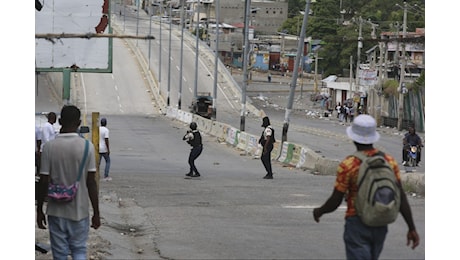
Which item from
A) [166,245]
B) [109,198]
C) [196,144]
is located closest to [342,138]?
[196,144]

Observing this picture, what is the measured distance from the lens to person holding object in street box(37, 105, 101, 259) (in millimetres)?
9500

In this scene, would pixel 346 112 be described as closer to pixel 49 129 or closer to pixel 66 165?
pixel 49 129

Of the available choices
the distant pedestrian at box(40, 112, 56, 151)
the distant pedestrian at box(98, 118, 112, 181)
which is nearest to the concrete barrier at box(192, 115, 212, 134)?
the distant pedestrian at box(98, 118, 112, 181)

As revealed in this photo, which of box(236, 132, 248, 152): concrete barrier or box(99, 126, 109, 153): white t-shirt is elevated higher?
box(99, 126, 109, 153): white t-shirt

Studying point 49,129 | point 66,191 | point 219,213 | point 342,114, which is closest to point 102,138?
point 49,129

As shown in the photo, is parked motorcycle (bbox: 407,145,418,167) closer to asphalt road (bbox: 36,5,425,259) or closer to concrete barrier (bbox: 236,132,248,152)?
asphalt road (bbox: 36,5,425,259)

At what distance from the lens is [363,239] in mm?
Result: 8492

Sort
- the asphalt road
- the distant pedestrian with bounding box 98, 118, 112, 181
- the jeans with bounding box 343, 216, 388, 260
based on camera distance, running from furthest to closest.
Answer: the distant pedestrian with bounding box 98, 118, 112, 181, the asphalt road, the jeans with bounding box 343, 216, 388, 260

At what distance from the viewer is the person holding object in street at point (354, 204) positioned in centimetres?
848

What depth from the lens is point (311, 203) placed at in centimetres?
1848

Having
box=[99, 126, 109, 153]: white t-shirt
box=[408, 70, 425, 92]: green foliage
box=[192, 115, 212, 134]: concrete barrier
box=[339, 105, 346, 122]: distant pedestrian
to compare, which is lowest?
box=[339, 105, 346, 122]: distant pedestrian

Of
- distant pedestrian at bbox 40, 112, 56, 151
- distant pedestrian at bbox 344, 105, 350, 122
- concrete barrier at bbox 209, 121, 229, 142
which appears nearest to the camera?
distant pedestrian at bbox 40, 112, 56, 151

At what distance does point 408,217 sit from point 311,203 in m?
9.95

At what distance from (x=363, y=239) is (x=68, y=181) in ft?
9.14
